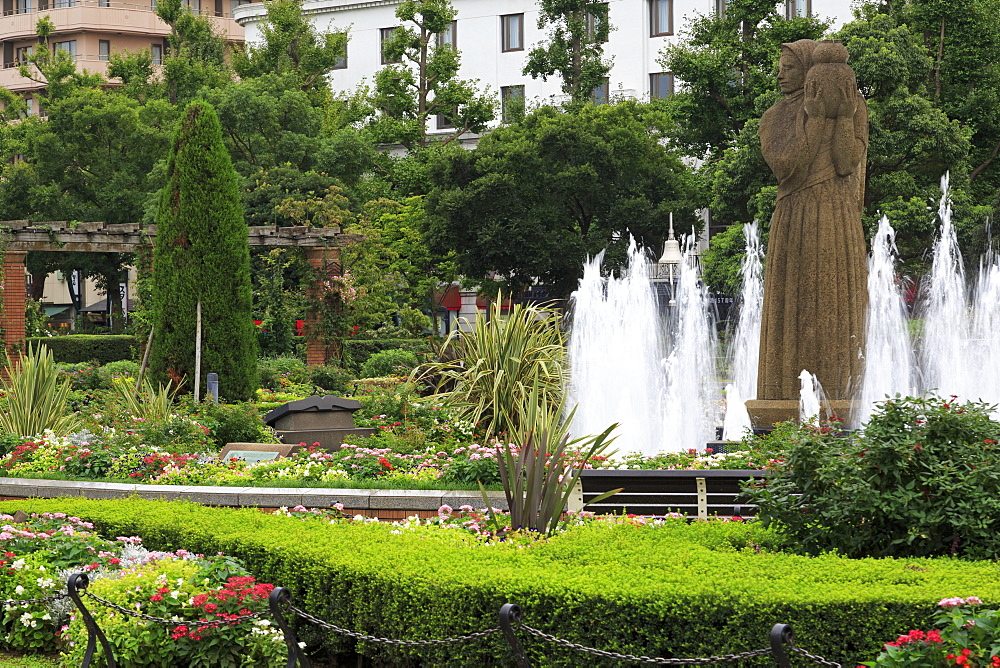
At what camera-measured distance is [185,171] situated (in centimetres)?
1689

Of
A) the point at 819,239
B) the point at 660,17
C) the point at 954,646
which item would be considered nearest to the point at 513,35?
the point at 660,17

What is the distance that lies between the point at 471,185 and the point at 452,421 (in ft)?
80.5

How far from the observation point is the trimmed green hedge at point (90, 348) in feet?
102

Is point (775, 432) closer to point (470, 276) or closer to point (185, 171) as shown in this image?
point (185, 171)

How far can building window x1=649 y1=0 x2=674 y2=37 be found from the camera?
50219mm

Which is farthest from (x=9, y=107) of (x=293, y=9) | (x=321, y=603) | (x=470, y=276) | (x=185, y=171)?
(x=321, y=603)

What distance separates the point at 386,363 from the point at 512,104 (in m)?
19.2

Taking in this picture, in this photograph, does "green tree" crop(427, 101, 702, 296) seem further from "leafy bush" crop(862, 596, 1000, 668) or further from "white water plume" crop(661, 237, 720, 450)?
"leafy bush" crop(862, 596, 1000, 668)

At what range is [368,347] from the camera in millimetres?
27812

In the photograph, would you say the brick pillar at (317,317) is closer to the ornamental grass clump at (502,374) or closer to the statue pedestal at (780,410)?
the ornamental grass clump at (502,374)

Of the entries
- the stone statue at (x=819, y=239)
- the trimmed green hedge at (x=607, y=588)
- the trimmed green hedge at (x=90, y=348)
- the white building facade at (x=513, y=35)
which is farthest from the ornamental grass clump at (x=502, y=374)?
the white building facade at (x=513, y=35)

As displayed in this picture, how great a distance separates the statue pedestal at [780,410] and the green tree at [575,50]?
1147 inches

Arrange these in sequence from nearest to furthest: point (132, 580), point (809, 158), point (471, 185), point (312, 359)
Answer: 1. point (132, 580)
2. point (809, 158)
3. point (312, 359)
4. point (471, 185)

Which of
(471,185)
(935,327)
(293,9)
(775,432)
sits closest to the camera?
(775,432)
